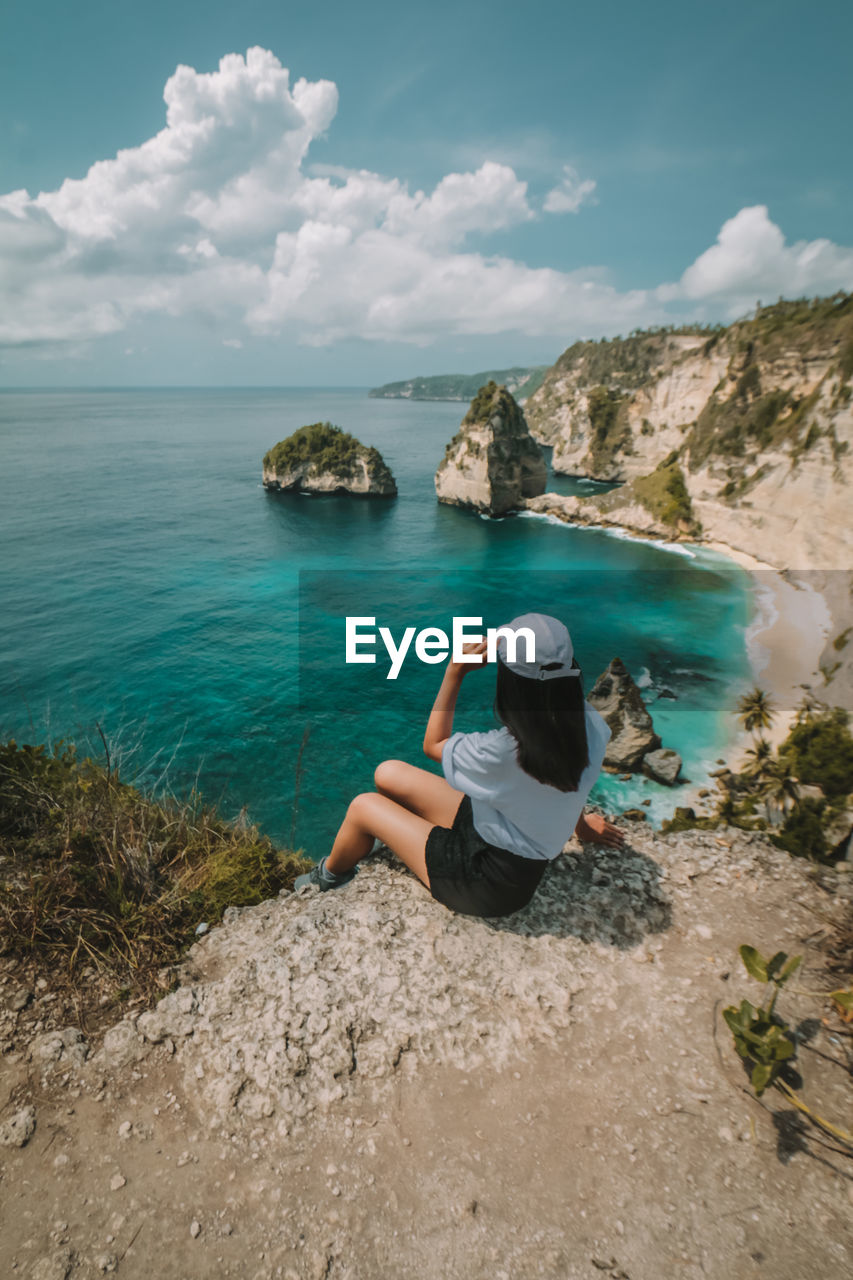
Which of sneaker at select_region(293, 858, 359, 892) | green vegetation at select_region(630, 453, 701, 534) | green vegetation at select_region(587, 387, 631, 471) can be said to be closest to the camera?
sneaker at select_region(293, 858, 359, 892)

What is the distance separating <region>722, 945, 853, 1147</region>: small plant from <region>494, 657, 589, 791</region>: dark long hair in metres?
1.54

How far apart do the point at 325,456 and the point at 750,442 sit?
2166 inches

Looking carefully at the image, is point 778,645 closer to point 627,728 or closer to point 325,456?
point 627,728

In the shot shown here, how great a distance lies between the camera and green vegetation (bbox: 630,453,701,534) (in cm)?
6038

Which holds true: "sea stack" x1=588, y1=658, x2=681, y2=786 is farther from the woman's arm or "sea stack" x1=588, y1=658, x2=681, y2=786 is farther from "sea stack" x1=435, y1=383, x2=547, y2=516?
"sea stack" x1=435, y1=383, x2=547, y2=516

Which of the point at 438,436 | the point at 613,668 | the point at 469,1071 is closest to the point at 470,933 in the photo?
the point at 469,1071

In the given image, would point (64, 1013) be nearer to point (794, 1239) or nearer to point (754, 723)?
point (794, 1239)

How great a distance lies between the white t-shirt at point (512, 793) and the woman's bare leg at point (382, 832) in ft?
2.18

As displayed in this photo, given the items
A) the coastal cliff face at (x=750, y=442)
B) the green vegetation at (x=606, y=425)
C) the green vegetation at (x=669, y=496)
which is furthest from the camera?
the green vegetation at (x=606, y=425)

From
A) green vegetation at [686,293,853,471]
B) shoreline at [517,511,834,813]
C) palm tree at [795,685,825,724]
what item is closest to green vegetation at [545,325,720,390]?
green vegetation at [686,293,853,471]

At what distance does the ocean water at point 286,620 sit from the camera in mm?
24047

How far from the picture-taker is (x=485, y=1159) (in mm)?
2924

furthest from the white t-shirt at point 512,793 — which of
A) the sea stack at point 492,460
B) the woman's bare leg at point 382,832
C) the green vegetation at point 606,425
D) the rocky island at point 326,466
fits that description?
the green vegetation at point 606,425

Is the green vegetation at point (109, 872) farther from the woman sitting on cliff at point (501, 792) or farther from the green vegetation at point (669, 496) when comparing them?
the green vegetation at point (669, 496)
